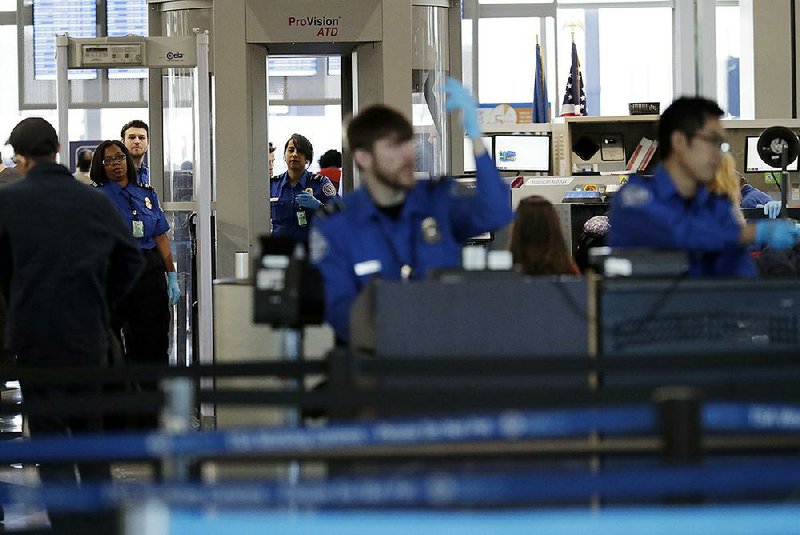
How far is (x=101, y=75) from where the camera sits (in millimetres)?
15586

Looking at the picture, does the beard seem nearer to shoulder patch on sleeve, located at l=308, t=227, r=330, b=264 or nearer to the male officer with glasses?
shoulder patch on sleeve, located at l=308, t=227, r=330, b=264

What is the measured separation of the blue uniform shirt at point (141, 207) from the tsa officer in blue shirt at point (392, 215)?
122 inches

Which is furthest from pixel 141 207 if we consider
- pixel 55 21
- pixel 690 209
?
pixel 55 21

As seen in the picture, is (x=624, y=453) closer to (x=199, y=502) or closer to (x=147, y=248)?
(x=199, y=502)

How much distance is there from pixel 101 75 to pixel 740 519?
47.4 ft

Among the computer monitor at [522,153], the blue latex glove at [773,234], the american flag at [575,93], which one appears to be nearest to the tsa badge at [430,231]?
the blue latex glove at [773,234]

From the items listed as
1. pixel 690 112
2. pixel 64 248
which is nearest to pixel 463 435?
pixel 690 112

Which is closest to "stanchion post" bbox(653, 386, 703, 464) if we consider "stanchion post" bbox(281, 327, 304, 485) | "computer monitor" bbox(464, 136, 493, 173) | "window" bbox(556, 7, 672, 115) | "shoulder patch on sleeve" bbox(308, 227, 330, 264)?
"stanchion post" bbox(281, 327, 304, 485)

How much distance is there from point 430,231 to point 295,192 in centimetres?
425

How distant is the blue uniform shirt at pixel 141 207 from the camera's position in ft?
21.6

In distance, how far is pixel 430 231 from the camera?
11.8 ft

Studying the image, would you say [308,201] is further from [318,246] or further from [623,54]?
[623,54]

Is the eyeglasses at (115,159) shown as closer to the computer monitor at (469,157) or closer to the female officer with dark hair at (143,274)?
the female officer with dark hair at (143,274)

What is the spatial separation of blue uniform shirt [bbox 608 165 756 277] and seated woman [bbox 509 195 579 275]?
1.15m
